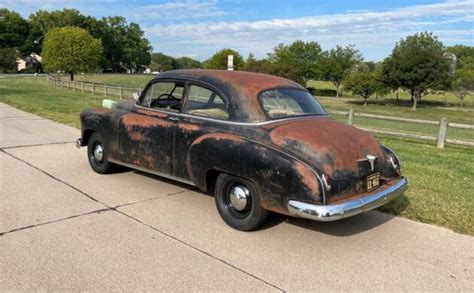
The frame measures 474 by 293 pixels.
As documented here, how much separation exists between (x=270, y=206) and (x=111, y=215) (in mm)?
1823

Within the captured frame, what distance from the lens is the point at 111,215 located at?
460 cm

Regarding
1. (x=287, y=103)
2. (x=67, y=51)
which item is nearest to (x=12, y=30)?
(x=67, y=51)

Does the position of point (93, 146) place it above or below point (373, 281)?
above

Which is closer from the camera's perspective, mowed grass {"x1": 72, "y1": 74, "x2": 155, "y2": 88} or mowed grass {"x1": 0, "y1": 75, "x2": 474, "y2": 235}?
mowed grass {"x1": 0, "y1": 75, "x2": 474, "y2": 235}

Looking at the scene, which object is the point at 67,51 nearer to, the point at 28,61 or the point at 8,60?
the point at 8,60

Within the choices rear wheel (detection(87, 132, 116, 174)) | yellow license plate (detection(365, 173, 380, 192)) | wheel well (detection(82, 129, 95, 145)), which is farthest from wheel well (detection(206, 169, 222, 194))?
wheel well (detection(82, 129, 95, 145))

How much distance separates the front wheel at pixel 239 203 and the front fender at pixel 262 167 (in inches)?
5.4

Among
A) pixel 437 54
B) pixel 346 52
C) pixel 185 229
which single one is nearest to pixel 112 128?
pixel 185 229

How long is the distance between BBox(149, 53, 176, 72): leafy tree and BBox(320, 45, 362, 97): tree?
230ft

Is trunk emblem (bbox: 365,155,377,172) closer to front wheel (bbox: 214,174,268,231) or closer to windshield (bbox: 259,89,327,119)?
windshield (bbox: 259,89,327,119)

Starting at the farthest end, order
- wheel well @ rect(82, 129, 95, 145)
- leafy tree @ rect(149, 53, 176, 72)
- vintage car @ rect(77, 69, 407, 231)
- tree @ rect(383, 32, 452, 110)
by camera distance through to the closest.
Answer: leafy tree @ rect(149, 53, 176, 72) < tree @ rect(383, 32, 452, 110) < wheel well @ rect(82, 129, 95, 145) < vintage car @ rect(77, 69, 407, 231)

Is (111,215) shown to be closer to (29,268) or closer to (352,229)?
(29,268)

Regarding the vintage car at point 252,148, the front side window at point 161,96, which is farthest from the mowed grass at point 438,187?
the front side window at point 161,96

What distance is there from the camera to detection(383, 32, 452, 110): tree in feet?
161
